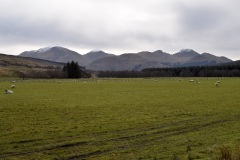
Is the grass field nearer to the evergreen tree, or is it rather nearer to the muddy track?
the muddy track

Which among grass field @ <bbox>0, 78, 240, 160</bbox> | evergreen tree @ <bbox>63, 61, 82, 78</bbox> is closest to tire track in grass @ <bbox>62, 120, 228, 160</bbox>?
grass field @ <bbox>0, 78, 240, 160</bbox>

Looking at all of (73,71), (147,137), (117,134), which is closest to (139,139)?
(147,137)

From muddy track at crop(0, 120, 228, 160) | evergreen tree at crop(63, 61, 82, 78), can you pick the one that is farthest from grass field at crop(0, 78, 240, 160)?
evergreen tree at crop(63, 61, 82, 78)

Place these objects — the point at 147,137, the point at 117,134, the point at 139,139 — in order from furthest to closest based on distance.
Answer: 1. the point at 117,134
2. the point at 147,137
3. the point at 139,139

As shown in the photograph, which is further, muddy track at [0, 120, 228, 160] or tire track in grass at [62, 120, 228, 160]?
muddy track at [0, 120, 228, 160]

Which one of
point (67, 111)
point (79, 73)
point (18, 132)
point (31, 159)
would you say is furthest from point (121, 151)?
point (79, 73)

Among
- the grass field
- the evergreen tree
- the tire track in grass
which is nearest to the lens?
the tire track in grass

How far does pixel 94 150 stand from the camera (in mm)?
15375

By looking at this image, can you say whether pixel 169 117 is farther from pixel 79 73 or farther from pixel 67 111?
pixel 79 73

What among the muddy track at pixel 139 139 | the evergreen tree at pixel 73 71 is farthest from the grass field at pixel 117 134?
the evergreen tree at pixel 73 71

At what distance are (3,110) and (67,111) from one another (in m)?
6.59

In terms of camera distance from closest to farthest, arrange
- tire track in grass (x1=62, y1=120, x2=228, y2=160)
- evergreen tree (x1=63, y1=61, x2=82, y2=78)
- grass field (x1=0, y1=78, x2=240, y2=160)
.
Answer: tire track in grass (x1=62, y1=120, x2=228, y2=160) < grass field (x1=0, y1=78, x2=240, y2=160) < evergreen tree (x1=63, y1=61, x2=82, y2=78)

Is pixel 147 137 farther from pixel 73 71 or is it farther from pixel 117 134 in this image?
pixel 73 71

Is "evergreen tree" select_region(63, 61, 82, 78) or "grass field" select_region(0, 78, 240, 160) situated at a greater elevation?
"evergreen tree" select_region(63, 61, 82, 78)
